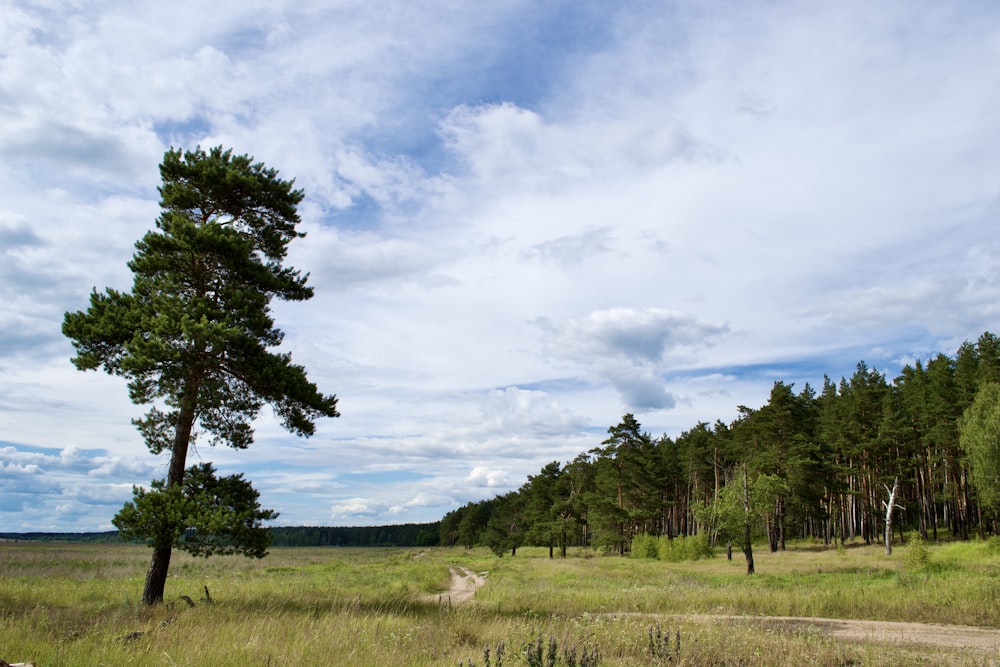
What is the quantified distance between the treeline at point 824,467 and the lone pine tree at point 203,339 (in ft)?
98.1

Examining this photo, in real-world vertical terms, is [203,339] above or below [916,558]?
above

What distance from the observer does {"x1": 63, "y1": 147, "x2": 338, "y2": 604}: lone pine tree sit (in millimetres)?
13172

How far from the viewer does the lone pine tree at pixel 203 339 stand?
519 inches

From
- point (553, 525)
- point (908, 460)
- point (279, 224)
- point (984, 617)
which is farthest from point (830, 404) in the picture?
point (279, 224)

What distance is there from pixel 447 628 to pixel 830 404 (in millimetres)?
63243

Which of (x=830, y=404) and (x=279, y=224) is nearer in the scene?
(x=279, y=224)

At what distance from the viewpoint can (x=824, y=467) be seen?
5109 cm

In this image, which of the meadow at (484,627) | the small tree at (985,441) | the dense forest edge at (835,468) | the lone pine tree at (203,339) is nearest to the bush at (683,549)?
the dense forest edge at (835,468)

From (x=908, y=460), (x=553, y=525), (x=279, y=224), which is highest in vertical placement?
(x=279, y=224)

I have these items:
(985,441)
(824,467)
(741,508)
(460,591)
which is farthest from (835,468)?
(460,591)

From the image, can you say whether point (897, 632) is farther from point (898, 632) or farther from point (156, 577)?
point (156, 577)

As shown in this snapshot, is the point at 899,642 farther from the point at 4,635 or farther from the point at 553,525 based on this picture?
the point at 553,525

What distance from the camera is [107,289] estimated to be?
47.7ft

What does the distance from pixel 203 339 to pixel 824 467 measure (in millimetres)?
52945
